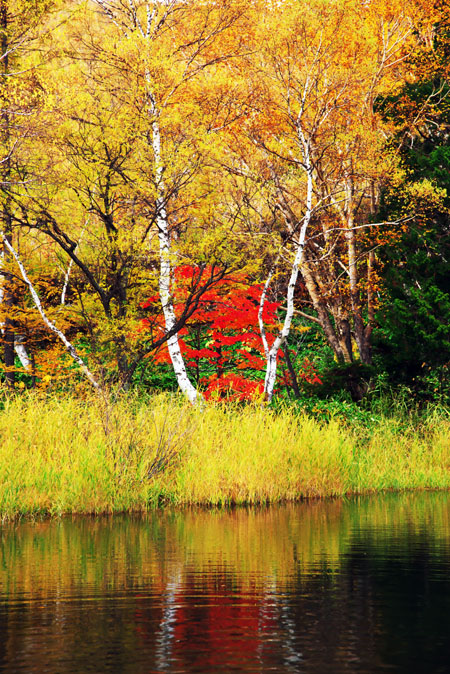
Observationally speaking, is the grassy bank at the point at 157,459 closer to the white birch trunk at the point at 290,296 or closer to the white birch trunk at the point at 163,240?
the white birch trunk at the point at 290,296

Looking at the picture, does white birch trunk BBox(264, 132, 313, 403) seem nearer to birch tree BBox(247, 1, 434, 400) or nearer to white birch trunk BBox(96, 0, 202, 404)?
birch tree BBox(247, 1, 434, 400)

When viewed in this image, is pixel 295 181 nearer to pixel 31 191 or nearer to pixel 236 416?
pixel 31 191

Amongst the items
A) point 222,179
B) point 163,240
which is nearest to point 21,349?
point 163,240

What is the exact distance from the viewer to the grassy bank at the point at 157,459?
43.8 ft

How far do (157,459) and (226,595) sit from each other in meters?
7.18

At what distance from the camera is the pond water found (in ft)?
17.3

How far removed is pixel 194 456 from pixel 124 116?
8849 mm

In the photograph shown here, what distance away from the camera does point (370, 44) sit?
24469 millimetres

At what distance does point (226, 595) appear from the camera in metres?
7.24

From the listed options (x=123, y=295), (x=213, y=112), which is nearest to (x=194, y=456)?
(x=123, y=295)

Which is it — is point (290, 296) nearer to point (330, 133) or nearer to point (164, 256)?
point (164, 256)

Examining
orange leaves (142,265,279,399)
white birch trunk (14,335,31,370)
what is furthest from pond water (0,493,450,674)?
white birch trunk (14,335,31,370)

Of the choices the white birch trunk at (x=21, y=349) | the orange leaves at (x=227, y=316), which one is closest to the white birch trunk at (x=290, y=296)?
the orange leaves at (x=227, y=316)

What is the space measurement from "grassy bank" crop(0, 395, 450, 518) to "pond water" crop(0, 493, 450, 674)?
90 centimetres
